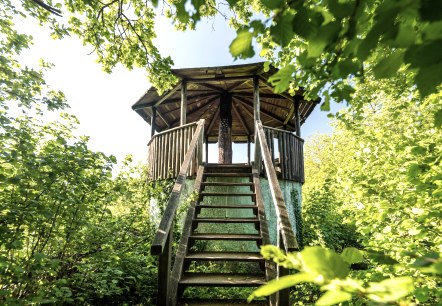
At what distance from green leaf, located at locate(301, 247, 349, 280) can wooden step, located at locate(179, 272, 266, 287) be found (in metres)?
2.71

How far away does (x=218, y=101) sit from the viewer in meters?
10.5

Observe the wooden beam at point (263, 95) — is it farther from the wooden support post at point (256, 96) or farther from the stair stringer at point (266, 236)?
the stair stringer at point (266, 236)

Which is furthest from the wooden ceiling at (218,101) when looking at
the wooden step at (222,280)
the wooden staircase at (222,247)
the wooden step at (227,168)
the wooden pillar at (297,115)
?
the wooden step at (222,280)

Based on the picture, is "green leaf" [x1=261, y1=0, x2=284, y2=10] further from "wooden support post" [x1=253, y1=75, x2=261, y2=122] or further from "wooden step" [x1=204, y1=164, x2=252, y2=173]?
"wooden support post" [x1=253, y1=75, x2=261, y2=122]

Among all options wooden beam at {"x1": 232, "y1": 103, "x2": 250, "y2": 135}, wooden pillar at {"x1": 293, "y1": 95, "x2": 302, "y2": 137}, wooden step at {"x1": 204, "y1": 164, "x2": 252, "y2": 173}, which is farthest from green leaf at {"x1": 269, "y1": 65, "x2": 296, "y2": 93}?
wooden beam at {"x1": 232, "y1": 103, "x2": 250, "y2": 135}

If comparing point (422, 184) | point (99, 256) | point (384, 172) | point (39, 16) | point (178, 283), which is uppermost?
point (39, 16)

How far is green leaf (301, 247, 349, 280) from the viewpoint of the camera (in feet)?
1.64

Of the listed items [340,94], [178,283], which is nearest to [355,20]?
[340,94]

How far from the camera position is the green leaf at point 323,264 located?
500 millimetres

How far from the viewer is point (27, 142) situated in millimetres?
2832

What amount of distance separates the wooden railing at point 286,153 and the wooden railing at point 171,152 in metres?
1.89

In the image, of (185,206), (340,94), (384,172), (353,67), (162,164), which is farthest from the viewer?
(162,164)

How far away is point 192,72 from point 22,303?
5911mm

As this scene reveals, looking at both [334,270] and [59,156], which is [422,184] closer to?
[334,270]
